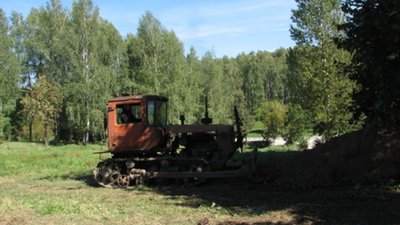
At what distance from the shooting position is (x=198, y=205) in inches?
443

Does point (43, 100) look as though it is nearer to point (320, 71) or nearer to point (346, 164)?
point (320, 71)

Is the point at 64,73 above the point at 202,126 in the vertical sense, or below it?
above

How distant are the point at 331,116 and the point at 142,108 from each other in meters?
13.9

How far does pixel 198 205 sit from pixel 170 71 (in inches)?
1679

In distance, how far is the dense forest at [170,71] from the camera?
1090cm

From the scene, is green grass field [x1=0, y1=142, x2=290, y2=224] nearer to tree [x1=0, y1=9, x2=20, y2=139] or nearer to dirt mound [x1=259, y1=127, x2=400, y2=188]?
dirt mound [x1=259, y1=127, x2=400, y2=188]

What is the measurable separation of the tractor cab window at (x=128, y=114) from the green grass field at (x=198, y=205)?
218 centimetres

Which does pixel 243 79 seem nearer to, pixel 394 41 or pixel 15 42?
pixel 15 42

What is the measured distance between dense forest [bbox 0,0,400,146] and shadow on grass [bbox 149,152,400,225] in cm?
187

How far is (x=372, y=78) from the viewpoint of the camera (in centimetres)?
1100

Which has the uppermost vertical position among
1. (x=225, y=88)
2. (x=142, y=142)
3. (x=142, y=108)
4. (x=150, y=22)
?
(x=150, y=22)

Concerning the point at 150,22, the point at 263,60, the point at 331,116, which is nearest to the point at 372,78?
the point at 331,116

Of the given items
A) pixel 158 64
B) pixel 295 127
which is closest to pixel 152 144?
pixel 295 127

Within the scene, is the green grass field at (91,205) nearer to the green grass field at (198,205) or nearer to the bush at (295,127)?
the green grass field at (198,205)
